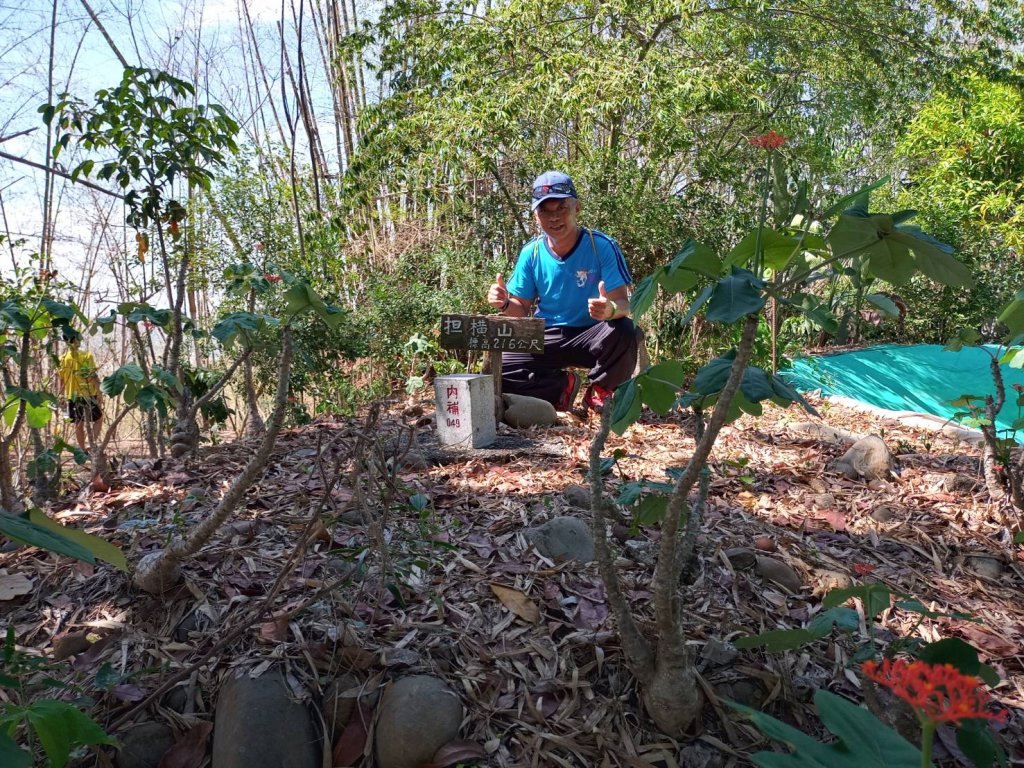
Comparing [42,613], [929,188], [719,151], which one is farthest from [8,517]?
[929,188]

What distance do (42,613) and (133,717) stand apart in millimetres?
552

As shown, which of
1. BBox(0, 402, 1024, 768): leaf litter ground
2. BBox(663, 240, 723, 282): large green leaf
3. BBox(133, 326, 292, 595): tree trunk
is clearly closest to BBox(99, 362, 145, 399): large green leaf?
BBox(0, 402, 1024, 768): leaf litter ground

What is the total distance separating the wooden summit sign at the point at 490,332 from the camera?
3.27 meters

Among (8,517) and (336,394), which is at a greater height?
(8,517)

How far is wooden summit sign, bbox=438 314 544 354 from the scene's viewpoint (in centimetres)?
327

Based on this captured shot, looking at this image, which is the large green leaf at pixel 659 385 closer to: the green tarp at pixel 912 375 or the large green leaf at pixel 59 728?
the large green leaf at pixel 59 728

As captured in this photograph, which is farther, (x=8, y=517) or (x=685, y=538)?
(x=685, y=538)

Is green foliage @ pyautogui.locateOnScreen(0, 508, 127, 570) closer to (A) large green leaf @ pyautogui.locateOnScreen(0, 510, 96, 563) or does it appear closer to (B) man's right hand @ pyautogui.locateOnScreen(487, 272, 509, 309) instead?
(A) large green leaf @ pyautogui.locateOnScreen(0, 510, 96, 563)

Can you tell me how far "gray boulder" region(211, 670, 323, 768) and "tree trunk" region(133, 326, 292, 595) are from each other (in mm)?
Result: 342

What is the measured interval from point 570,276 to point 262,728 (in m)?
2.68

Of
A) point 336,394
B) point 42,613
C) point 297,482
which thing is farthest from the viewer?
point 336,394

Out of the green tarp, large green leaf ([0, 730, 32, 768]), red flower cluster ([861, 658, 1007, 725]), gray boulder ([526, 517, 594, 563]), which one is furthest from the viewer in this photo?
the green tarp

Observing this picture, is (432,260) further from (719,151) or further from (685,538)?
(685,538)

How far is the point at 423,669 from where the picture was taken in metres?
1.58
